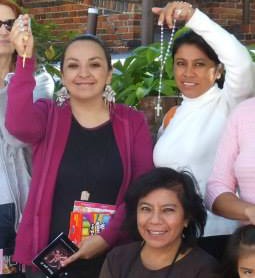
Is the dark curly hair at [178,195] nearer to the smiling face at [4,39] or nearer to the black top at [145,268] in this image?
the black top at [145,268]

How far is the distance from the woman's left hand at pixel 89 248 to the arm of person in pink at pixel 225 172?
1.69ft

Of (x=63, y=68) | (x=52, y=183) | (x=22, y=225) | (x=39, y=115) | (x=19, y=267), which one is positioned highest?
(x=63, y=68)

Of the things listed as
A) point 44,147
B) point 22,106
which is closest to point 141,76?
point 44,147

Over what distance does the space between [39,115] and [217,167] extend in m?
0.84

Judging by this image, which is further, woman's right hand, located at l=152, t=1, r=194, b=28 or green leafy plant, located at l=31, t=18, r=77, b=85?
green leafy plant, located at l=31, t=18, r=77, b=85

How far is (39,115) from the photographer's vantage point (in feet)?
10.2

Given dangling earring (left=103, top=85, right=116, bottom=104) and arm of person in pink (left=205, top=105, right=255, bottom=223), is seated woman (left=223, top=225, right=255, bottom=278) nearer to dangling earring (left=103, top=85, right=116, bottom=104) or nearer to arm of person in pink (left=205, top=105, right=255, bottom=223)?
arm of person in pink (left=205, top=105, right=255, bottom=223)

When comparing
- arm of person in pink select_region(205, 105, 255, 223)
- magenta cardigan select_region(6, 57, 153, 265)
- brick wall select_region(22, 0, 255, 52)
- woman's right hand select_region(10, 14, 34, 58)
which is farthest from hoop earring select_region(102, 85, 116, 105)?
brick wall select_region(22, 0, 255, 52)

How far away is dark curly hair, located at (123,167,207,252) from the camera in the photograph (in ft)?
9.64

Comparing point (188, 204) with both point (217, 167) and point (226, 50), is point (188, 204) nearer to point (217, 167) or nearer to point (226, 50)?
point (217, 167)

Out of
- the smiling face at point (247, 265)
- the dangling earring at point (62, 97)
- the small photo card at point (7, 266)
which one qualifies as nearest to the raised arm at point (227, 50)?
the dangling earring at point (62, 97)

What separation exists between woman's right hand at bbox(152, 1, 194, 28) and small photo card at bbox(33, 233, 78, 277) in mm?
1058

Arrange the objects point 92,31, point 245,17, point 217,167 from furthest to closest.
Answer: point 245,17 < point 92,31 < point 217,167

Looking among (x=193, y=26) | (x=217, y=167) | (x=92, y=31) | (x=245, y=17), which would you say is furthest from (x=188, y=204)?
(x=245, y=17)
